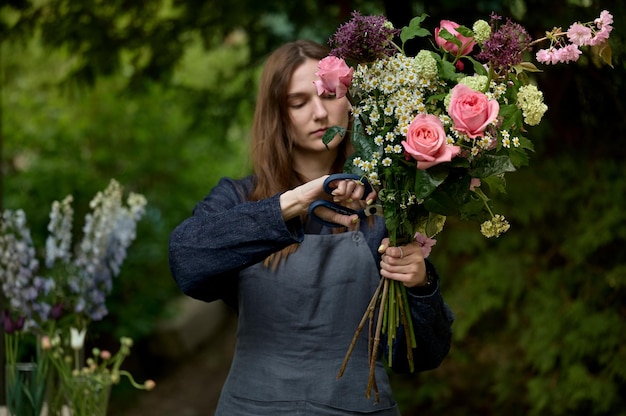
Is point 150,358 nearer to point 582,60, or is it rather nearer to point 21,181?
point 21,181

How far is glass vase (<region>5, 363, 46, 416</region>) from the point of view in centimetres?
265

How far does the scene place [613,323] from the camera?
3.77m

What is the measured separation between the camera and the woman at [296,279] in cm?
205

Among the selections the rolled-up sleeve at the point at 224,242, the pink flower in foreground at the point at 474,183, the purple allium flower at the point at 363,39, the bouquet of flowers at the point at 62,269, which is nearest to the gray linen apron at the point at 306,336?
the rolled-up sleeve at the point at 224,242

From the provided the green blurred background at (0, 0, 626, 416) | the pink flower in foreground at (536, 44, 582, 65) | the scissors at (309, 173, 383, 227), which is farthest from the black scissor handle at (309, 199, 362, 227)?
the green blurred background at (0, 0, 626, 416)

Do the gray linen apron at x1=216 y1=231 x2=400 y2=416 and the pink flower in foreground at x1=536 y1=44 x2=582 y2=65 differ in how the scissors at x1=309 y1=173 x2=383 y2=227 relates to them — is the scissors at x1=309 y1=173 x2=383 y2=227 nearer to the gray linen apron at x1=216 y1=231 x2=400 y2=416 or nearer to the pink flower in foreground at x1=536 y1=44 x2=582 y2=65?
the gray linen apron at x1=216 y1=231 x2=400 y2=416

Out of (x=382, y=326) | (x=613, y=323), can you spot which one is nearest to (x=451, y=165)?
(x=382, y=326)

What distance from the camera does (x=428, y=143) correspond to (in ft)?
5.73

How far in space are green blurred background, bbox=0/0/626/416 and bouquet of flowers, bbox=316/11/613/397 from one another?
0.73 metres

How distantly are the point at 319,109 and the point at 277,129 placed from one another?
198mm

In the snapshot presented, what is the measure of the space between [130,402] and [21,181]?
167 centimetres

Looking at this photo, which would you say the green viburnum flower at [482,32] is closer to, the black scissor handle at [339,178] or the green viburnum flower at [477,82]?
the green viburnum flower at [477,82]

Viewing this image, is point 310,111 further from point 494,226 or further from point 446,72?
point 494,226

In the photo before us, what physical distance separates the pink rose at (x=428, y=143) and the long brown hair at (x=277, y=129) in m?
0.64
